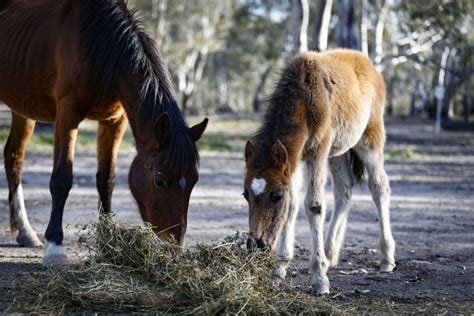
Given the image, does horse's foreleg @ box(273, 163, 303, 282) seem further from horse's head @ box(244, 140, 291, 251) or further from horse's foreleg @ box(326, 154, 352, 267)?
horse's foreleg @ box(326, 154, 352, 267)

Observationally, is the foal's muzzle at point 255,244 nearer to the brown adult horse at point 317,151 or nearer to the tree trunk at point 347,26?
the brown adult horse at point 317,151

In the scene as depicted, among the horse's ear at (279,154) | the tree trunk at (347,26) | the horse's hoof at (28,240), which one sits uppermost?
the tree trunk at (347,26)

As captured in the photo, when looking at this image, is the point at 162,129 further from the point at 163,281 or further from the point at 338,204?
the point at 338,204

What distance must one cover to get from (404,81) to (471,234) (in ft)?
201

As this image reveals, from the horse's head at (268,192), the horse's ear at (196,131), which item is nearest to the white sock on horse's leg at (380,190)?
the horse's head at (268,192)

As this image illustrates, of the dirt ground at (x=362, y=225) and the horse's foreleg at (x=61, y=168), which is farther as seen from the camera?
the horse's foreleg at (x=61, y=168)

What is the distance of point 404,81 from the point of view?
2670 inches

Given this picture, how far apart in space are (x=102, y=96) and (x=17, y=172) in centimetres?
224

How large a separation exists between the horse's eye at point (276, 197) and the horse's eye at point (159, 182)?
0.91 meters

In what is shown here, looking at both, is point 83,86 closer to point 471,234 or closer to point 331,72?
point 331,72

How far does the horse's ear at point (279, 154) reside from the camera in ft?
18.8

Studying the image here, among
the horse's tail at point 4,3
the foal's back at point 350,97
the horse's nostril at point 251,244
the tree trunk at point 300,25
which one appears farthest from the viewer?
the tree trunk at point 300,25


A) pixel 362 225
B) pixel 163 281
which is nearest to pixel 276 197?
pixel 163 281

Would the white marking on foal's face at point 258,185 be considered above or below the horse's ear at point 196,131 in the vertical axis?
below
